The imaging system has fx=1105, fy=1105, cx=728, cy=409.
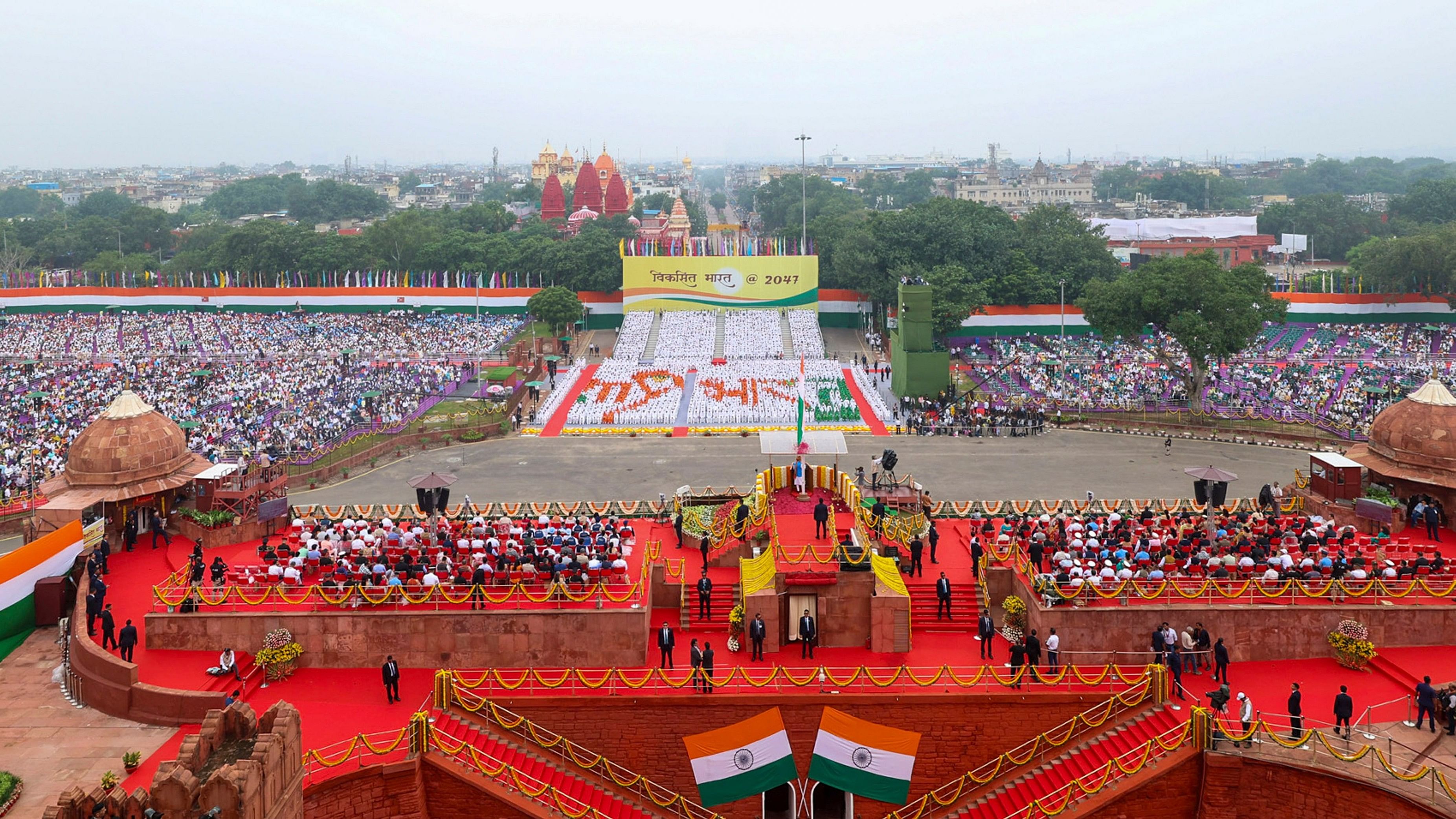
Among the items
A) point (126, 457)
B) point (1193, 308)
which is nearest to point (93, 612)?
point (126, 457)

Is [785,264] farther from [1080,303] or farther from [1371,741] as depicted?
[1371,741]

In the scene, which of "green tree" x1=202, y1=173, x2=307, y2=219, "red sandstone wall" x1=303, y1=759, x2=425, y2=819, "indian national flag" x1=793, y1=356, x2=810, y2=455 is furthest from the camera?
"green tree" x1=202, y1=173, x2=307, y2=219

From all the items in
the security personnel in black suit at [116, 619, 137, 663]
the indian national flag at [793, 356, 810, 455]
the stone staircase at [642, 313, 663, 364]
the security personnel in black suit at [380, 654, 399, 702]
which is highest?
the stone staircase at [642, 313, 663, 364]

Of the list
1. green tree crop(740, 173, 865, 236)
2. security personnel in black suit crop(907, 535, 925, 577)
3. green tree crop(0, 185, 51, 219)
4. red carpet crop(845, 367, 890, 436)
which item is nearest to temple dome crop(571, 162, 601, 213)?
green tree crop(740, 173, 865, 236)

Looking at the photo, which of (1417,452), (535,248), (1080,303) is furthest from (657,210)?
(1417,452)

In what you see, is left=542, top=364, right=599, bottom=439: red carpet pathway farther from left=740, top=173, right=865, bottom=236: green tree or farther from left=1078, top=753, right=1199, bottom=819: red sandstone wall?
left=740, top=173, right=865, bottom=236: green tree

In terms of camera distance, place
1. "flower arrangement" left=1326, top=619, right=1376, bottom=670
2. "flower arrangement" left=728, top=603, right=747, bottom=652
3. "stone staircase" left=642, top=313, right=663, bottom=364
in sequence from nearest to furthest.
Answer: "flower arrangement" left=1326, top=619, right=1376, bottom=670 → "flower arrangement" left=728, top=603, right=747, bottom=652 → "stone staircase" left=642, top=313, right=663, bottom=364

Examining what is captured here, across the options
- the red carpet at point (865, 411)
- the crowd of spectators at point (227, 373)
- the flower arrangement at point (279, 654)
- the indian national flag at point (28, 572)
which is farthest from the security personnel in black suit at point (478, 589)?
the red carpet at point (865, 411)

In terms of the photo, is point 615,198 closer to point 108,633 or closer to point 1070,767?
point 108,633
